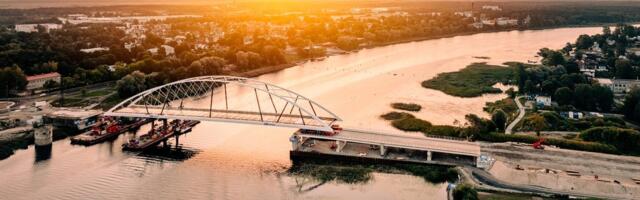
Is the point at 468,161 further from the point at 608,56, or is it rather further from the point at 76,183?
the point at 608,56

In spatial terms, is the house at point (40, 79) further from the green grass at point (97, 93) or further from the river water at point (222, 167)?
the river water at point (222, 167)

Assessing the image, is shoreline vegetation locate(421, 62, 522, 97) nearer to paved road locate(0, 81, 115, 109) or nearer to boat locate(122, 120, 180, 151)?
boat locate(122, 120, 180, 151)

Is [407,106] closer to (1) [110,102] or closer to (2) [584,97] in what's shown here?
(2) [584,97]

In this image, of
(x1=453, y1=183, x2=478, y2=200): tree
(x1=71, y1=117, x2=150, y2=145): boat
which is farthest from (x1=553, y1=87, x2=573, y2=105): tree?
(x1=71, y1=117, x2=150, y2=145): boat

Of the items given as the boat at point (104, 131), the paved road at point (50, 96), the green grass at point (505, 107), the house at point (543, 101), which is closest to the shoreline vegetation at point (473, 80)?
the green grass at point (505, 107)

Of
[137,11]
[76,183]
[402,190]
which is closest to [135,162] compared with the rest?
[76,183]

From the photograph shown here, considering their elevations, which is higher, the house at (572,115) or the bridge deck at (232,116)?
the bridge deck at (232,116)

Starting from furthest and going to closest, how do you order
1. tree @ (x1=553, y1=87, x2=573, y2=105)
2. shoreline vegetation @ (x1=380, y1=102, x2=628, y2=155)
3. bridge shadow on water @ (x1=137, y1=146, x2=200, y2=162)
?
tree @ (x1=553, y1=87, x2=573, y2=105), bridge shadow on water @ (x1=137, y1=146, x2=200, y2=162), shoreline vegetation @ (x1=380, y1=102, x2=628, y2=155)
